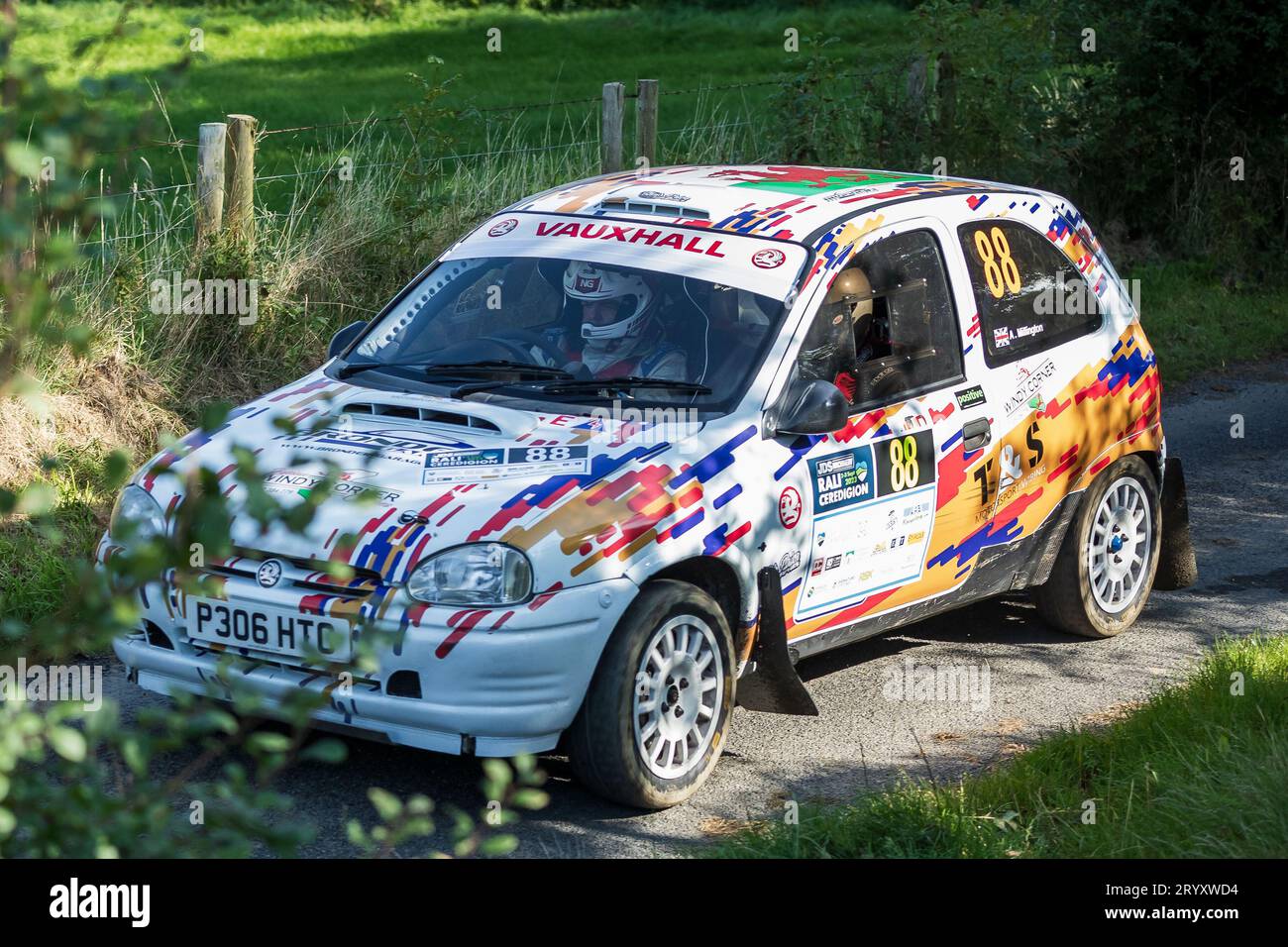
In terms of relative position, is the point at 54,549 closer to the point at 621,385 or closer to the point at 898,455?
the point at 621,385

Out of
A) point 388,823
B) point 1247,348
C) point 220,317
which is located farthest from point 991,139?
point 388,823

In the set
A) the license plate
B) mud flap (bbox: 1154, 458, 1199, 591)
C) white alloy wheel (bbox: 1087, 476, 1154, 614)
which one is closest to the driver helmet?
white alloy wheel (bbox: 1087, 476, 1154, 614)

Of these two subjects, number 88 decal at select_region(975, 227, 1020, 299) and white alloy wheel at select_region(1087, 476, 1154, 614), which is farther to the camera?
white alloy wheel at select_region(1087, 476, 1154, 614)

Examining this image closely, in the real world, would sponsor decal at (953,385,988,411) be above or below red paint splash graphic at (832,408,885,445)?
above

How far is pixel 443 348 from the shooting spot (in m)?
6.68

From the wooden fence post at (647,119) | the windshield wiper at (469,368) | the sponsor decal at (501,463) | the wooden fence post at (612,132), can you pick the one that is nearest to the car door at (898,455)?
the sponsor decal at (501,463)

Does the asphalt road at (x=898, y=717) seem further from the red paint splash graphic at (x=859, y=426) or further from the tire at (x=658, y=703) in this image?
the red paint splash graphic at (x=859, y=426)

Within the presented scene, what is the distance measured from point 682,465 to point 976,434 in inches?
63.3

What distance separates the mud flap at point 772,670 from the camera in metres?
5.95

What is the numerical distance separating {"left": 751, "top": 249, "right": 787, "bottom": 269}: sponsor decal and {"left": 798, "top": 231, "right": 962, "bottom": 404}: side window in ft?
0.76

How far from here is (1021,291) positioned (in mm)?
7238

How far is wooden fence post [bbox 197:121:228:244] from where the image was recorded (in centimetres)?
1002

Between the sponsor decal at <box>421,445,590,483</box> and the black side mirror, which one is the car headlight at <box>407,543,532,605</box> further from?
the black side mirror

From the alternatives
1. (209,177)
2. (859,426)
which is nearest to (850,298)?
(859,426)
